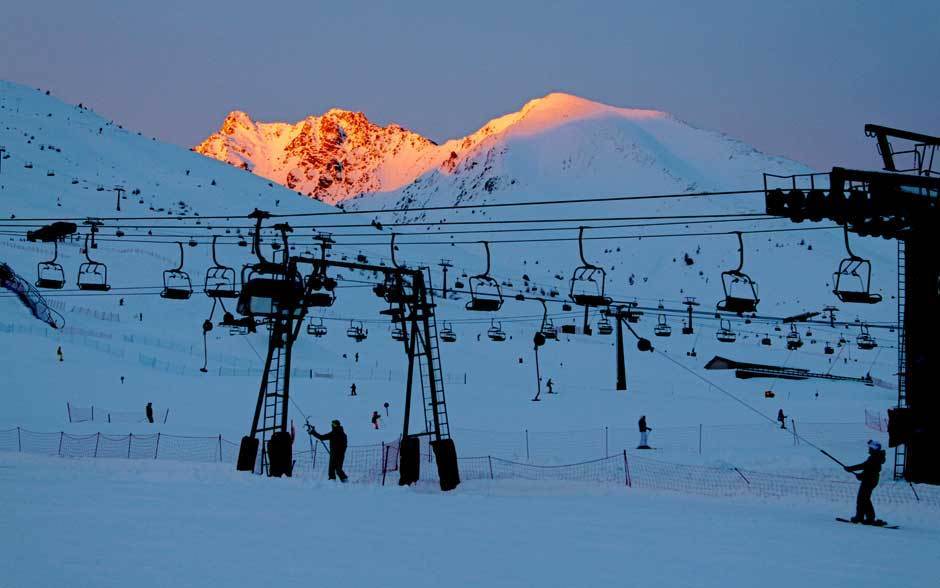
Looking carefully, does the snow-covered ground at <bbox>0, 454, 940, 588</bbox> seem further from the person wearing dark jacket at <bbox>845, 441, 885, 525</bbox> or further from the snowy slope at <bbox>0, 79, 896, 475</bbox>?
the snowy slope at <bbox>0, 79, 896, 475</bbox>

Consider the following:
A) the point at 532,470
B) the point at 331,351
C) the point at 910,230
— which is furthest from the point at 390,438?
the point at 331,351

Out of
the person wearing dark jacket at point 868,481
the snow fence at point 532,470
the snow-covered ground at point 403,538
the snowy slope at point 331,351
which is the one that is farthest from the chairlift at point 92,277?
the person wearing dark jacket at point 868,481

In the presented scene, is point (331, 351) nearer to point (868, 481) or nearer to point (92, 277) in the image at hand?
point (92, 277)

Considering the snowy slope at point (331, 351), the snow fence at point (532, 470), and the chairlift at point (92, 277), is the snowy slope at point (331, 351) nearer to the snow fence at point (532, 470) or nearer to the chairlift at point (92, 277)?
the snow fence at point (532, 470)

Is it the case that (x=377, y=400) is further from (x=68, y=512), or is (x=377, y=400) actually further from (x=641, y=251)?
(x=641, y=251)

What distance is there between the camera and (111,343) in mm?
52750

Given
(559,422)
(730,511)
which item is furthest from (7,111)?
(730,511)

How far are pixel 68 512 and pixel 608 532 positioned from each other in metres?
8.28

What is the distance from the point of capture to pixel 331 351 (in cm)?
6362

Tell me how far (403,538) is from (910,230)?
60.0ft

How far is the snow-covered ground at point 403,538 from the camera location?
33.8 feet

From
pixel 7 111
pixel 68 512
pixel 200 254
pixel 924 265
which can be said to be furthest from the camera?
pixel 7 111

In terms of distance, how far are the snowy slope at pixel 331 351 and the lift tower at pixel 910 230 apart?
3.38m

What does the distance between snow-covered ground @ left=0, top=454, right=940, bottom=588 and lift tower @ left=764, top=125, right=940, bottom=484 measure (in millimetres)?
6655
